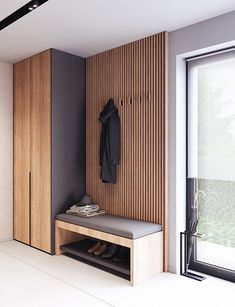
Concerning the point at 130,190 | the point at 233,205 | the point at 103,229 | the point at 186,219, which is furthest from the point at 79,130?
the point at 233,205

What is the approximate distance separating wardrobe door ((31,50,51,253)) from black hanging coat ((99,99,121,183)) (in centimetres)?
69

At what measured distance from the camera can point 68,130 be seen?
12.7 feet

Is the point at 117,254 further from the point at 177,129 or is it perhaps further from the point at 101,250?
the point at 177,129

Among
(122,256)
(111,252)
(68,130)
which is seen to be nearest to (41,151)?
(68,130)

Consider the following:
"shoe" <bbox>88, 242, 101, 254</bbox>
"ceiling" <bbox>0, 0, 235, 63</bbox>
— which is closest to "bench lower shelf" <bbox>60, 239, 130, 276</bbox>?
"shoe" <bbox>88, 242, 101, 254</bbox>

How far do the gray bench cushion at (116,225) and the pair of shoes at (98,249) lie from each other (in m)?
0.35

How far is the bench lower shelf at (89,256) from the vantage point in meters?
3.06

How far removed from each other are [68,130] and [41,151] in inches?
17.4

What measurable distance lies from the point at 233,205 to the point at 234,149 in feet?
1.85

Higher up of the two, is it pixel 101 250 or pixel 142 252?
pixel 142 252

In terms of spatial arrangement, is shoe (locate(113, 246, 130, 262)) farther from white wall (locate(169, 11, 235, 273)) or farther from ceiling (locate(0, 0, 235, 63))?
ceiling (locate(0, 0, 235, 63))

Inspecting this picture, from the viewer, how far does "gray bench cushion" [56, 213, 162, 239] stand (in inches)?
114

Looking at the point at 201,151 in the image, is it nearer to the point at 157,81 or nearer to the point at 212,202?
the point at 212,202

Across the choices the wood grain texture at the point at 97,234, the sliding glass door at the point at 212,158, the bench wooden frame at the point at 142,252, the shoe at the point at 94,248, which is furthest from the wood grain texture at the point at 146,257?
the shoe at the point at 94,248
